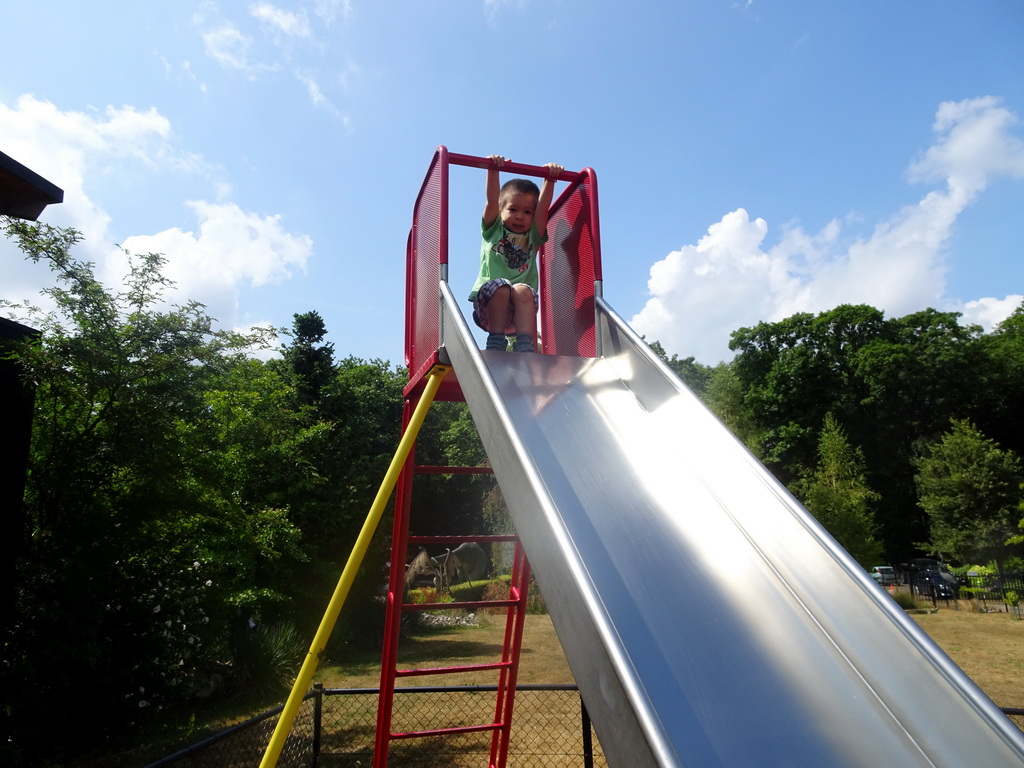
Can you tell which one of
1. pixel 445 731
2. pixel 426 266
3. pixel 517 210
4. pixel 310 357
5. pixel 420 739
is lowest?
pixel 420 739

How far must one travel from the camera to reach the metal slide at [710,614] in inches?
58.8

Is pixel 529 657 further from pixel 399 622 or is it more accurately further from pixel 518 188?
pixel 518 188

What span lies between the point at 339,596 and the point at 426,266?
6.65 ft

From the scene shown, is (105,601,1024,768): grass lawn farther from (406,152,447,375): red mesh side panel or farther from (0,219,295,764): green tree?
(406,152,447,375): red mesh side panel

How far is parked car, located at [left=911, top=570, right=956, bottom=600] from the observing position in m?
20.7

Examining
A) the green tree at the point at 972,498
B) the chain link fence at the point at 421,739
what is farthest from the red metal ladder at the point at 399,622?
the green tree at the point at 972,498

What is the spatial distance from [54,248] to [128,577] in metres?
3.32

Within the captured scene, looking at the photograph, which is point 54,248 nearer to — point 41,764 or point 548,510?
point 41,764

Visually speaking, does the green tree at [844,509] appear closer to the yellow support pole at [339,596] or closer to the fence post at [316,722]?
the fence post at [316,722]

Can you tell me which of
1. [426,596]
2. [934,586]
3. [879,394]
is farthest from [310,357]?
[879,394]

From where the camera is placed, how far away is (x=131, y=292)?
6883 millimetres

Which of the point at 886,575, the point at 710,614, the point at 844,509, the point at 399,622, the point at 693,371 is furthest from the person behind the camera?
the point at 693,371

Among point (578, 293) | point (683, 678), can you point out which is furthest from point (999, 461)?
point (683, 678)

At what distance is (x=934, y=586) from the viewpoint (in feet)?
67.8
